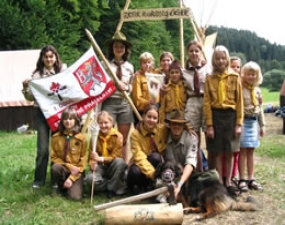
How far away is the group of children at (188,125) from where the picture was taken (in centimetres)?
464

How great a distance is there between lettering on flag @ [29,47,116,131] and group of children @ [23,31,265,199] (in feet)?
0.57

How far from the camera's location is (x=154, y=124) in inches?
189

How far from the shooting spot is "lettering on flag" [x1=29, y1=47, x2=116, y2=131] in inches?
196

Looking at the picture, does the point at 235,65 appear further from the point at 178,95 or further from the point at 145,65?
the point at 145,65

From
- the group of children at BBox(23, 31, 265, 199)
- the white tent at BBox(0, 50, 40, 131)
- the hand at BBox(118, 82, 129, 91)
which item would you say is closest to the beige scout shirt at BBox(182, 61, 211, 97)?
the group of children at BBox(23, 31, 265, 199)

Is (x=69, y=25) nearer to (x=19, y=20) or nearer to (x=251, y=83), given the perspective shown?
(x=19, y=20)

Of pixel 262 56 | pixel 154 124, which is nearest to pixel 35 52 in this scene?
pixel 154 124

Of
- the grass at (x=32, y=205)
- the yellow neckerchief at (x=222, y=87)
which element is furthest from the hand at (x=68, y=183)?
the yellow neckerchief at (x=222, y=87)

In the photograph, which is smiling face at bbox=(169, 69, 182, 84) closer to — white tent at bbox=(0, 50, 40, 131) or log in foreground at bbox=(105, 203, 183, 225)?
log in foreground at bbox=(105, 203, 183, 225)

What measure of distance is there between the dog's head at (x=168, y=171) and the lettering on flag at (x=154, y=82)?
3.84 ft

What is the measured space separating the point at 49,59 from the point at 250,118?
8.21 feet

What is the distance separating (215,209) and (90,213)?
127 centimetres

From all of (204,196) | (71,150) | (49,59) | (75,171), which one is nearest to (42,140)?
(71,150)

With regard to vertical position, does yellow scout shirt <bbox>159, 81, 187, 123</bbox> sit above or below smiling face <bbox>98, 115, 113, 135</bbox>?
above
